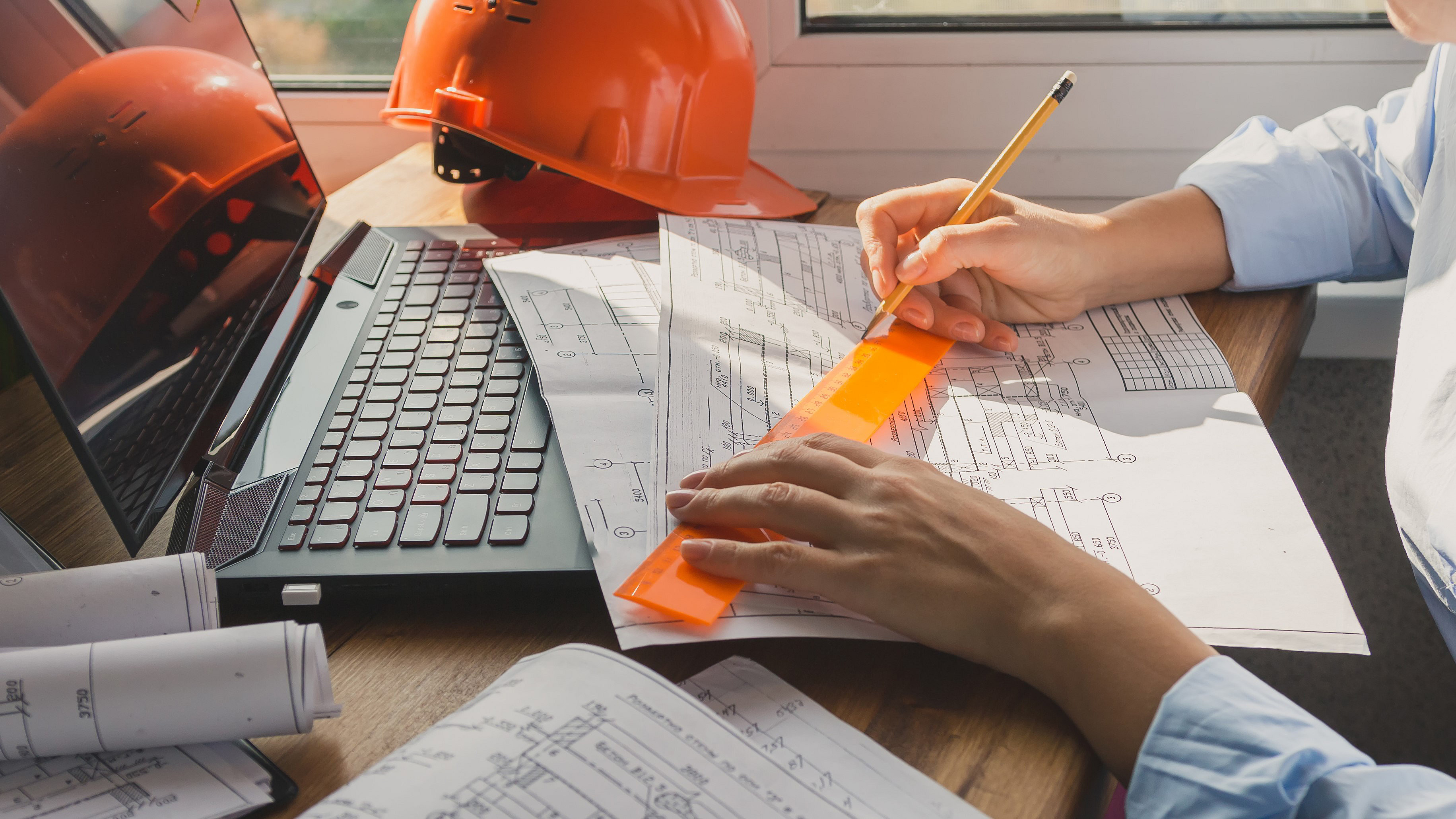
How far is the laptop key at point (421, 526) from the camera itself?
0.46 metres

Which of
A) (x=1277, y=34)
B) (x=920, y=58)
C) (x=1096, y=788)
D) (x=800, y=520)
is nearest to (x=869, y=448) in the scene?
(x=800, y=520)

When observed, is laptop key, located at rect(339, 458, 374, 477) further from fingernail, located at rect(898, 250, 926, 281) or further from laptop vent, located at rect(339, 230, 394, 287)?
fingernail, located at rect(898, 250, 926, 281)

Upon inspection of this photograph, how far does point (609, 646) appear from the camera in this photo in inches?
17.2

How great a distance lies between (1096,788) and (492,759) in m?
0.24

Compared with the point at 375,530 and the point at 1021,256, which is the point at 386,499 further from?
the point at 1021,256

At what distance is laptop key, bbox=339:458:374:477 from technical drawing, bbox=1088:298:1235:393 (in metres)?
0.45

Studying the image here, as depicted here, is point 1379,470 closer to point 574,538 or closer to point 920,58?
point 920,58

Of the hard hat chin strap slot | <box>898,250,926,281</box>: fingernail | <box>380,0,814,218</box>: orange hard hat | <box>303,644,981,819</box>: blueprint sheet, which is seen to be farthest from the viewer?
the hard hat chin strap slot

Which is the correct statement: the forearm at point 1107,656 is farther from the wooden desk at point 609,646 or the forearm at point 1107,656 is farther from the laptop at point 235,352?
the laptop at point 235,352

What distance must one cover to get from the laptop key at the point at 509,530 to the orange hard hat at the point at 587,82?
414 millimetres

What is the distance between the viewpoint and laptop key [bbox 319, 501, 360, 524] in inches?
18.8

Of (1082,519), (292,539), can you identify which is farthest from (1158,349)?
(292,539)

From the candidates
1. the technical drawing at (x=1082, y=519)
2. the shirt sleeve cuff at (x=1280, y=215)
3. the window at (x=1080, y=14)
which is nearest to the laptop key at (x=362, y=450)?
the technical drawing at (x=1082, y=519)

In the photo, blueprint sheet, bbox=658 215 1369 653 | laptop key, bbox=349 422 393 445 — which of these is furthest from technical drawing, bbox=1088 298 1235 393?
laptop key, bbox=349 422 393 445
